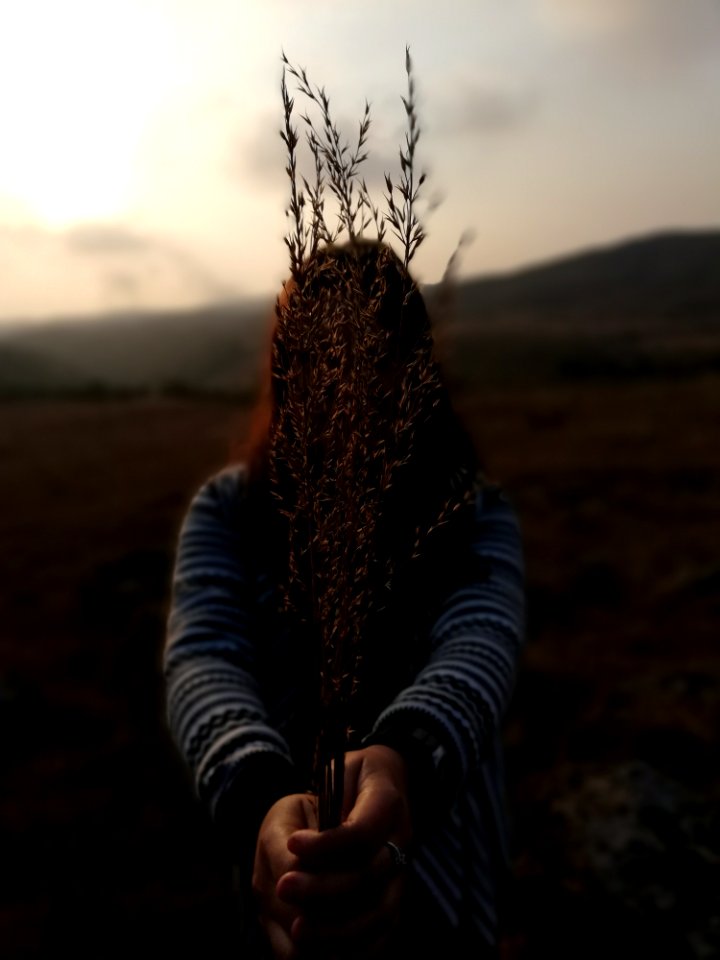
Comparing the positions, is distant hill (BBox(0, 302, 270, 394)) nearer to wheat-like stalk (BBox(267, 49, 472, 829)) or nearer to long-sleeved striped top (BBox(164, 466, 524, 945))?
long-sleeved striped top (BBox(164, 466, 524, 945))

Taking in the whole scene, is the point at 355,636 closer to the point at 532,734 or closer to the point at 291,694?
the point at 291,694

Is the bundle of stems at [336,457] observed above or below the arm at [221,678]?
above

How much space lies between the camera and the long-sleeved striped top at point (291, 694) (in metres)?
1.39

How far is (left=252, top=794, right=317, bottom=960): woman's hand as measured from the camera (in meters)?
1.12

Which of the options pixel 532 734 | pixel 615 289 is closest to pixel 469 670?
pixel 532 734

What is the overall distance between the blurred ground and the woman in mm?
643

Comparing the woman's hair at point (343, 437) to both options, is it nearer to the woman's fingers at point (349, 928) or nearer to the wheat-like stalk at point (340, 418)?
the wheat-like stalk at point (340, 418)

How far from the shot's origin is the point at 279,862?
1.13 m

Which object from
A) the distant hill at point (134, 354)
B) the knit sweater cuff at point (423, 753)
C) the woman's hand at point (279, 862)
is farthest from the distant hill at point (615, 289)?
the woman's hand at point (279, 862)

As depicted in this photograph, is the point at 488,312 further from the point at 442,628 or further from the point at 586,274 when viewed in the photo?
the point at 442,628

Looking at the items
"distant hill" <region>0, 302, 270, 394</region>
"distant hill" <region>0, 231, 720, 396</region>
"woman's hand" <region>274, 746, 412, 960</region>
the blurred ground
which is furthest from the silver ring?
"distant hill" <region>0, 302, 270, 394</region>

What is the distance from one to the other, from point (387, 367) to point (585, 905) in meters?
1.84

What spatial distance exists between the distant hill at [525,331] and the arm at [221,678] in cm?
2307

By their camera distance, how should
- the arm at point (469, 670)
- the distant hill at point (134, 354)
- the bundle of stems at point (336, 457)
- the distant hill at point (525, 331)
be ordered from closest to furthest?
the bundle of stems at point (336, 457) < the arm at point (469, 670) < the distant hill at point (525, 331) < the distant hill at point (134, 354)
